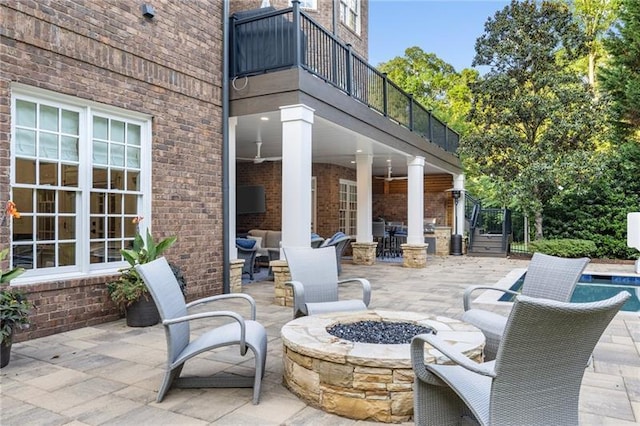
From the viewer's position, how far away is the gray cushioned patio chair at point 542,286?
3432 millimetres

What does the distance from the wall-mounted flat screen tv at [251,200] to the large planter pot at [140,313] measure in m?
7.60

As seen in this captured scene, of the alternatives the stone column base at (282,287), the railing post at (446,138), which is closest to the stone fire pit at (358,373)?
the stone column base at (282,287)

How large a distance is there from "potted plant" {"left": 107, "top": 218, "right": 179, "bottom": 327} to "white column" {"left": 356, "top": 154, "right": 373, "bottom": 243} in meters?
6.74

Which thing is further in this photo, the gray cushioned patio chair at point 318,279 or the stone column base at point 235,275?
the stone column base at point 235,275

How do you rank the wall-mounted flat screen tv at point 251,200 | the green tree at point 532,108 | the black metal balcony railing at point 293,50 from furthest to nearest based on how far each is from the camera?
1. the wall-mounted flat screen tv at point 251,200
2. the green tree at point 532,108
3. the black metal balcony railing at point 293,50

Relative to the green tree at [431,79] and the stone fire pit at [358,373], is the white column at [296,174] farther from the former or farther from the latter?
the green tree at [431,79]

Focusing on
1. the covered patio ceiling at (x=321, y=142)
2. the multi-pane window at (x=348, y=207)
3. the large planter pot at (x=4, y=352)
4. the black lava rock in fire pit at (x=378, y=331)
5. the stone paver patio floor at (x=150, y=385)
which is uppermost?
the covered patio ceiling at (x=321, y=142)

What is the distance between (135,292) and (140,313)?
0.82ft

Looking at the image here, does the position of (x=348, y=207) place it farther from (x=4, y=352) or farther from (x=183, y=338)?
(x=183, y=338)

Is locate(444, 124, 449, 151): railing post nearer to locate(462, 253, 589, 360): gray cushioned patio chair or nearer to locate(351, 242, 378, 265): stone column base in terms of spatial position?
locate(351, 242, 378, 265): stone column base

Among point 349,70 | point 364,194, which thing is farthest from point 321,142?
point 364,194

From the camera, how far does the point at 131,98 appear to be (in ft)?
17.4

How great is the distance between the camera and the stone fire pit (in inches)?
101

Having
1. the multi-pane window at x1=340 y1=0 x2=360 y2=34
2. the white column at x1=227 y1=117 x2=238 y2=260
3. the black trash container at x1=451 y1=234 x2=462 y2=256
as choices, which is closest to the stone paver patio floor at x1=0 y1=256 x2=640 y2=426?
the white column at x1=227 y1=117 x2=238 y2=260
